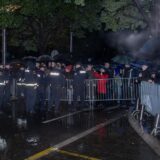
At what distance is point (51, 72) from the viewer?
1566 cm

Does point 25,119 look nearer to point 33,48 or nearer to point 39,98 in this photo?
point 39,98

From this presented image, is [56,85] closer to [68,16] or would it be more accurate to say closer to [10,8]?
[10,8]

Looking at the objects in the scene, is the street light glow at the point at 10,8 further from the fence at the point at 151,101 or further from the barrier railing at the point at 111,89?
the fence at the point at 151,101

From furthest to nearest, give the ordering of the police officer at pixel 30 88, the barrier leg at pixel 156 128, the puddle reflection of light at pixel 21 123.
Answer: the police officer at pixel 30 88 → the puddle reflection of light at pixel 21 123 → the barrier leg at pixel 156 128

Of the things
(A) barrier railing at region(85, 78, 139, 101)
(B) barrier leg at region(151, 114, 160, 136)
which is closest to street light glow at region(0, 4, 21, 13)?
(A) barrier railing at region(85, 78, 139, 101)

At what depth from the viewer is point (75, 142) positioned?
10664 mm

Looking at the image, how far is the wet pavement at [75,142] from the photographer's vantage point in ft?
31.1

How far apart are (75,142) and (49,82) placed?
5554 mm

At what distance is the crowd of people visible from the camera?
15.3 m

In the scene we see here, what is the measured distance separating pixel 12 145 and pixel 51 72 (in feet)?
18.7

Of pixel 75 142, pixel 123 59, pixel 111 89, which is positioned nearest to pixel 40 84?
pixel 111 89

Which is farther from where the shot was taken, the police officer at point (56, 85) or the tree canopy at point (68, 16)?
the tree canopy at point (68, 16)

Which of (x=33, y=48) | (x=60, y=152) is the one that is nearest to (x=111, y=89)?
(x=60, y=152)

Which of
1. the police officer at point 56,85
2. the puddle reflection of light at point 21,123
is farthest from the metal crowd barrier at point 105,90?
the puddle reflection of light at point 21,123
